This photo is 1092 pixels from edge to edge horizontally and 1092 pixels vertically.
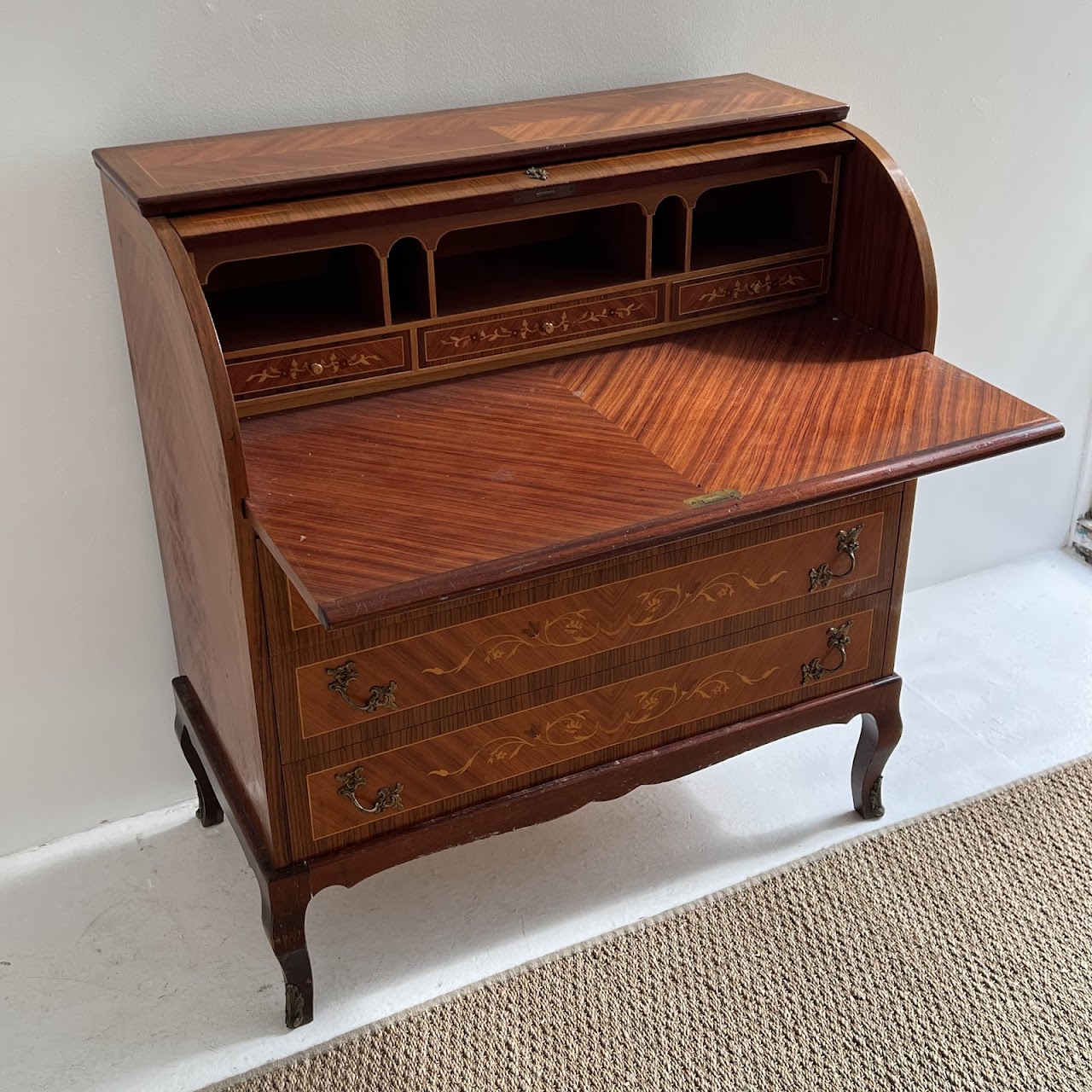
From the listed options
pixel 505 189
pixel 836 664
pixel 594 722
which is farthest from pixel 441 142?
pixel 836 664

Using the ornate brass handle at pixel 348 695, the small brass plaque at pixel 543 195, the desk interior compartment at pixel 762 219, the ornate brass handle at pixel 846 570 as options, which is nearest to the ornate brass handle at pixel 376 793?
the ornate brass handle at pixel 348 695

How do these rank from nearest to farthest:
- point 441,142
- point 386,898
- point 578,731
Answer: point 441,142
point 578,731
point 386,898

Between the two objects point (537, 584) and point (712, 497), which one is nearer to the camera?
point (712, 497)

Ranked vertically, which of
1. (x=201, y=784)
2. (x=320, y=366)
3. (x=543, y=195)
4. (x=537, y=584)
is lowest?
(x=201, y=784)

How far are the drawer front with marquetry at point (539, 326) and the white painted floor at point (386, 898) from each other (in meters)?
0.91

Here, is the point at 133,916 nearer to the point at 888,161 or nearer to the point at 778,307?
the point at 778,307

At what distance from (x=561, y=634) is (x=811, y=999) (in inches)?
28.3

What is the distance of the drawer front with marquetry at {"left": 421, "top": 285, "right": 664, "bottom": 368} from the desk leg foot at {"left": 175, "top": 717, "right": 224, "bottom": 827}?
2.74 feet

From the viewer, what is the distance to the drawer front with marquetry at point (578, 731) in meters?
1.97

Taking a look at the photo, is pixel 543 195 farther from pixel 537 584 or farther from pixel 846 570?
pixel 846 570

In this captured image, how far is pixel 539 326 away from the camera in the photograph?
2.09 meters

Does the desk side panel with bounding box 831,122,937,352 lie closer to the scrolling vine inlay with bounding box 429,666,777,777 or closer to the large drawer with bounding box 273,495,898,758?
the large drawer with bounding box 273,495,898,758

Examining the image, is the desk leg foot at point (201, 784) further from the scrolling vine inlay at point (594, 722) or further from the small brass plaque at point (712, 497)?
the small brass plaque at point (712, 497)

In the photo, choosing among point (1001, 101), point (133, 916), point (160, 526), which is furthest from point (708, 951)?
point (1001, 101)
